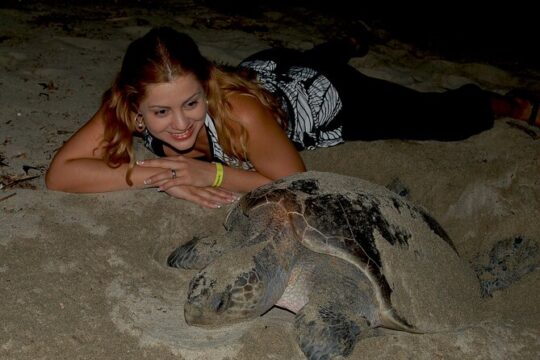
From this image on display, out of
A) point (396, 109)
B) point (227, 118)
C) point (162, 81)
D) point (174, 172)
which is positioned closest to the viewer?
point (162, 81)

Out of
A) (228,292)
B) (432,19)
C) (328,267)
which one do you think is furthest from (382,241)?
(432,19)

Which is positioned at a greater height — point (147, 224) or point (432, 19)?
point (432, 19)

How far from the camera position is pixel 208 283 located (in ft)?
4.40

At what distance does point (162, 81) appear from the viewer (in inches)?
60.9

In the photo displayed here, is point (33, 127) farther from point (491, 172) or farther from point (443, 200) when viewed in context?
point (491, 172)

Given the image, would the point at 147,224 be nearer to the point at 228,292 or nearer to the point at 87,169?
the point at 87,169

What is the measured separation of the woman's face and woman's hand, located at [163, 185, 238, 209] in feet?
0.82

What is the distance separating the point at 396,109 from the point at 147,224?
4.39 ft

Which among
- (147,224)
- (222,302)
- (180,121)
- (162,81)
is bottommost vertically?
(147,224)

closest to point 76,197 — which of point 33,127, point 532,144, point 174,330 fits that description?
point 33,127

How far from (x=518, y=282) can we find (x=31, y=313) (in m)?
1.71

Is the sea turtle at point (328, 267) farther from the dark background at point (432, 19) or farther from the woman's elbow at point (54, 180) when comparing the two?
the dark background at point (432, 19)

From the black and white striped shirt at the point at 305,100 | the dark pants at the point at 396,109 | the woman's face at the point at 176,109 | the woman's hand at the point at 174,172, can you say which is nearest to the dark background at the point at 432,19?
the dark pants at the point at 396,109

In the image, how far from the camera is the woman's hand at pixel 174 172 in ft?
6.30
